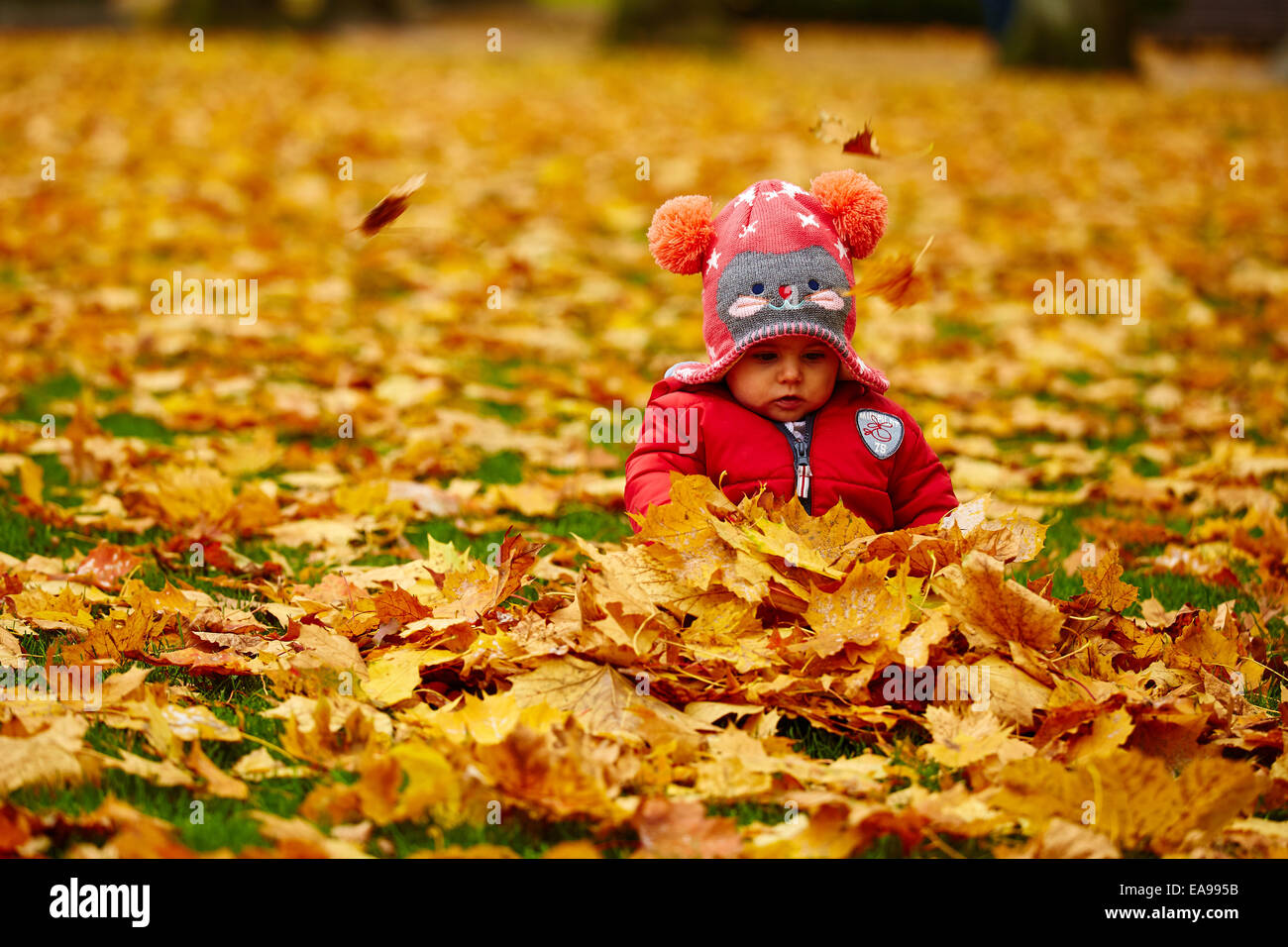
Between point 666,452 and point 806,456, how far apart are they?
30cm

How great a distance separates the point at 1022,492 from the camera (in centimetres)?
375

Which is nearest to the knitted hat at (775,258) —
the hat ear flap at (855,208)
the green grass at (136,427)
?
the hat ear flap at (855,208)

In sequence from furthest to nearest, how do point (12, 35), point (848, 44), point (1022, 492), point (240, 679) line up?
point (848, 44) < point (12, 35) < point (1022, 492) < point (240, 679)

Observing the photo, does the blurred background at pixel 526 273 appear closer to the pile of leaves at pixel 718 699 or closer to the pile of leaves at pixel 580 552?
the pile of leaves at pixel 580 552

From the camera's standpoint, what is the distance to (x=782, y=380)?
8.74ft

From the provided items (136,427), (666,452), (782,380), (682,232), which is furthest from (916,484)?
(136,427)

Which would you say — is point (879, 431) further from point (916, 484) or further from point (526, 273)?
point (526, 273)

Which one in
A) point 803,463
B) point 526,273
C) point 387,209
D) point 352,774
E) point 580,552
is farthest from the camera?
point 526,273

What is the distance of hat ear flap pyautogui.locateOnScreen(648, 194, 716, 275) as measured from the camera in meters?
2.73

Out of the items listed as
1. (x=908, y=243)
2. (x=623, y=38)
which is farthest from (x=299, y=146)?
(x=623, y=38)

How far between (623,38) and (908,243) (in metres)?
11.9

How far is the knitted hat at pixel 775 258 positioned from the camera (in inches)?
102

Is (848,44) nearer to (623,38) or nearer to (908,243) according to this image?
(623,38)

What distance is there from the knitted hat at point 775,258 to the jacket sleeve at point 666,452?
3.1 inches
